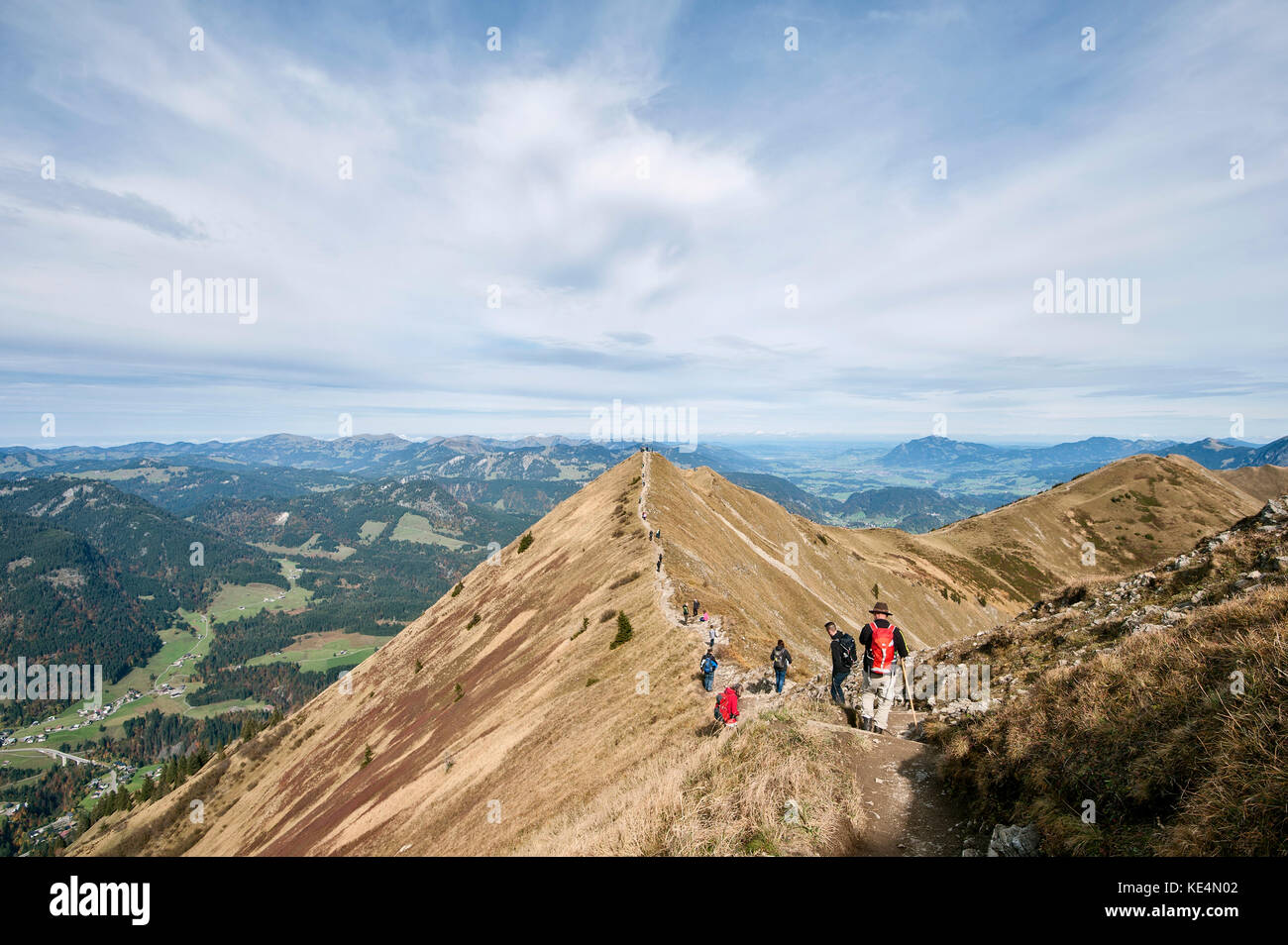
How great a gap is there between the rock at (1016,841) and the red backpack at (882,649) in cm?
656

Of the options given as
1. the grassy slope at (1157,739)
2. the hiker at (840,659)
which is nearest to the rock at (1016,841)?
the grassy slope at (1157,739)

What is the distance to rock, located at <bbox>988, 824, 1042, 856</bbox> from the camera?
28.8 feet

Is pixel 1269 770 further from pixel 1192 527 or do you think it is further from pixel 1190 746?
pixel 1192 527

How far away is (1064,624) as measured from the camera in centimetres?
1852

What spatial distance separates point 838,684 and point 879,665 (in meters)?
3.24

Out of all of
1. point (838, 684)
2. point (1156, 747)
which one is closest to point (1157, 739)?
point (1156, 747)

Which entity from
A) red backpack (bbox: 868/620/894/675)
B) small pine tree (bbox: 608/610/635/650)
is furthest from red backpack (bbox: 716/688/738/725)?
small pine tree (bbox: 608/610/635/650)

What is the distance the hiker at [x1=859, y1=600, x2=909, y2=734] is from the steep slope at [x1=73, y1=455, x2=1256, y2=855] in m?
4.22

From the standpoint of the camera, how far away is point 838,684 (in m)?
18.7

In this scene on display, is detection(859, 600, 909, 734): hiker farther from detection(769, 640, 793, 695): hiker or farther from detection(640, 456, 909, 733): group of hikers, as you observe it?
detection(769, 640, 793, 695): hiker

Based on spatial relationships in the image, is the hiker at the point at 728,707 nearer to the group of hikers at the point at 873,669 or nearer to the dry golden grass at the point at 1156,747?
the group of hikers at the point at 873,669
